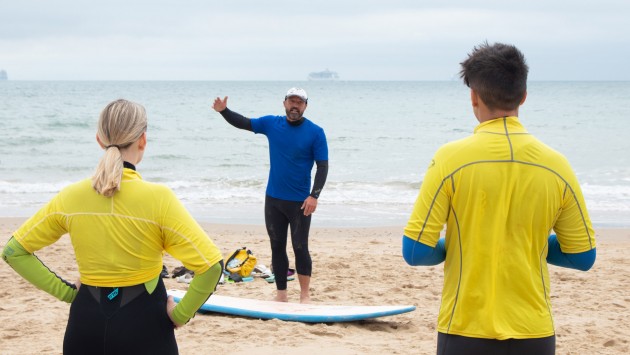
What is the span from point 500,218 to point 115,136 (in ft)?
4.51

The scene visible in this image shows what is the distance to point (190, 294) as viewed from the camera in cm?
267

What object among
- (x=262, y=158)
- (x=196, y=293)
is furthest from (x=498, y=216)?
(x=262, y=158)

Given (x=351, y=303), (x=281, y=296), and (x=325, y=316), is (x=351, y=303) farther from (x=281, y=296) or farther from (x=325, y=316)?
(x=325, y=316)

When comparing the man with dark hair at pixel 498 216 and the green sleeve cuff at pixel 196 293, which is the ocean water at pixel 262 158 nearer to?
the green sleeve cuff at pixel 196 293

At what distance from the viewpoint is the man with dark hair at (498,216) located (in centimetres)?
239

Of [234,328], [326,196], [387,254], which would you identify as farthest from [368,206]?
[234,328]

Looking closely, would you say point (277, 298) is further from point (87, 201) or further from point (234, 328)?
point (87, 201)

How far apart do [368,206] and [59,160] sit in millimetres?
12529

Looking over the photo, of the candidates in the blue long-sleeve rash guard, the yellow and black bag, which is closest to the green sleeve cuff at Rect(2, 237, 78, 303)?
the blue long-sleeve rash guard

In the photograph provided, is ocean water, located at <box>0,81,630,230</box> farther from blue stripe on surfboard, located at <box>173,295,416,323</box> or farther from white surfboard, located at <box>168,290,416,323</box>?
blue stripe on surfboard, located at <box>173,295,416,323</box>

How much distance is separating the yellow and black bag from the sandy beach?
0.55 feet

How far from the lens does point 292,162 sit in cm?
663

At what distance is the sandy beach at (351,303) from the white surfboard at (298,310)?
0.27ft

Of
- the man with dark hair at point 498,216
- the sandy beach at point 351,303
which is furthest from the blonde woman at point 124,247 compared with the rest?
the sandy beach at point 351,303
